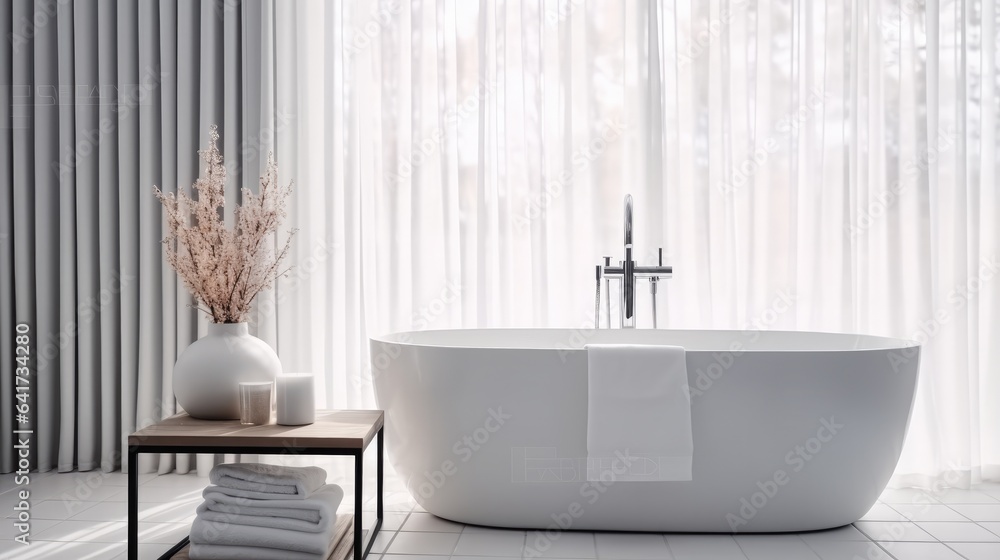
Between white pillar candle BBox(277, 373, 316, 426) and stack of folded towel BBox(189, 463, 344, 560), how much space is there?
0.13m

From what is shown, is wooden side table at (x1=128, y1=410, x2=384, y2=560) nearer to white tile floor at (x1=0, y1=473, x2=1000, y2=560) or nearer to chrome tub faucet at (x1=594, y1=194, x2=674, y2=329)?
white tile floor at (x1=0, y1=473, x2=1000, y2=560)

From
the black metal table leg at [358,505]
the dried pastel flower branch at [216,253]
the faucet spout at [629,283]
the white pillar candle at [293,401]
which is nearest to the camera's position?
the black metal table leg at [358,505]

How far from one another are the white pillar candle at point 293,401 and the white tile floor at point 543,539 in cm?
42

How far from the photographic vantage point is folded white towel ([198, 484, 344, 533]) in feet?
5.92

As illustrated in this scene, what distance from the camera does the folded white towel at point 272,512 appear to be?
180 cm

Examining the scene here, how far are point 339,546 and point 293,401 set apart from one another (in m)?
0.41

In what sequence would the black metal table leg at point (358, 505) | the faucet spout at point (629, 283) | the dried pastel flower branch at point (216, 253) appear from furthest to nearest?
the faucet spout at point (629, 283) → the dried pastel flower branch at point (216, 253) → the black metal table leg at point (358, 505)

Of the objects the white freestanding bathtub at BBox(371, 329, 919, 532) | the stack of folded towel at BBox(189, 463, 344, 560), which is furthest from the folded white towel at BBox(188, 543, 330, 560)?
the white freestanding bathtub at BBox(371, 329, 919, 532)

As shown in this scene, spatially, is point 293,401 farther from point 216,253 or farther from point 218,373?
point 216,253

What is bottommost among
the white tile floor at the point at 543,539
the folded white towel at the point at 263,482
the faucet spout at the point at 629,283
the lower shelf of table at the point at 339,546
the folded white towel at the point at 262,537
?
the white tile floor at the point at 543,539

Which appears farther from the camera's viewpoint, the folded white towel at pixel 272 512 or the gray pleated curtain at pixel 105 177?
the gray pleated curtain at pixel 105 177

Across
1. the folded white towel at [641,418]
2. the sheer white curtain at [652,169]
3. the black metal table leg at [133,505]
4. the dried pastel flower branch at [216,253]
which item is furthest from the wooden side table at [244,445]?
the sheer white curtain at [652,169]

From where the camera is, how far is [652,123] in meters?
2.68

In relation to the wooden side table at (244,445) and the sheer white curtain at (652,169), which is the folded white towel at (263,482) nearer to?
the wooden side table at (244,445)
